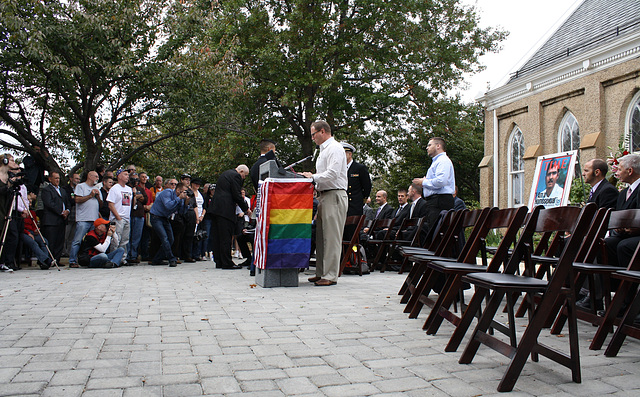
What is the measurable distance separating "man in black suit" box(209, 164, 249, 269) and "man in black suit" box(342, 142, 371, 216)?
2.03 m

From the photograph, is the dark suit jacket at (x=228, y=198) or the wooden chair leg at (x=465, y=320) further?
the dark suit jacket at (x=228, y=198)

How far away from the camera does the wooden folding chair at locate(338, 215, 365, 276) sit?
8.52 metres

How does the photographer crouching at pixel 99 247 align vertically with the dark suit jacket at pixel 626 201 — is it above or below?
below

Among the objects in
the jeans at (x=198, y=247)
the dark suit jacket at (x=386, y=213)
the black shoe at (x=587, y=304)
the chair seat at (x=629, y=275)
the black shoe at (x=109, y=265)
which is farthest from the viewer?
the jeans at (x=198, y=247)

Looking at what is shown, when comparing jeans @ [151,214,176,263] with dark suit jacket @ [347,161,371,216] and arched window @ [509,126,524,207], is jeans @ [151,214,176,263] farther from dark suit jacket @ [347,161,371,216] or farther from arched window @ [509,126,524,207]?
arched window @ [509,126,524,207]

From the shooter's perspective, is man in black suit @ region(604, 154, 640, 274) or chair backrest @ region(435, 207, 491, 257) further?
chair backrest @ region(435, 207, 491, 257)

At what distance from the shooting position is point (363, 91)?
23.3m

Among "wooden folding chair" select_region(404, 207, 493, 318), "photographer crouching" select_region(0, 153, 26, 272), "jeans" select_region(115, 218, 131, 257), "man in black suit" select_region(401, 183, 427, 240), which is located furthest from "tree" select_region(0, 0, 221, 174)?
"wooden folding chair" select_region(404, 207, 493, 318)

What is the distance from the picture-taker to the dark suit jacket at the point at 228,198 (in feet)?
31.7

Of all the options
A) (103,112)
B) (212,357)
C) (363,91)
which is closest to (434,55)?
(363,91)

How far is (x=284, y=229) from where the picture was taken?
22.9 feet

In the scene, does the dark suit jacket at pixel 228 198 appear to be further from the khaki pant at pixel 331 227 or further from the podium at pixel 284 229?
the khaki pant at pixel 331 227

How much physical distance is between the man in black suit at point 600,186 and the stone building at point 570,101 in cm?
874

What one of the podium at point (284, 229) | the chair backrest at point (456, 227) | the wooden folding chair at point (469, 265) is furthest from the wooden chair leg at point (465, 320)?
the podium at point (284, 229)
